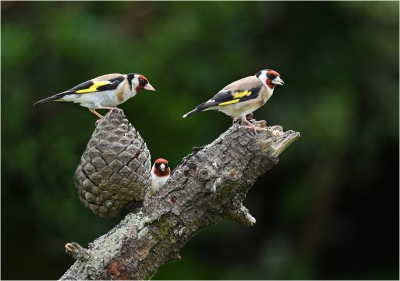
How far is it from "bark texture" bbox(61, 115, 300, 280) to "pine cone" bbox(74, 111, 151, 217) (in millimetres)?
101

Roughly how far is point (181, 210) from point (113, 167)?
35cm

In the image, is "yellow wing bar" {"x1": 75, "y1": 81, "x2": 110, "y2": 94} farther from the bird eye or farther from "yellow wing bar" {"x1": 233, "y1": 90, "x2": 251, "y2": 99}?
"yellow wing bar" {"x1": 233, "y1": 90, "x2": 251, "y2": 99}

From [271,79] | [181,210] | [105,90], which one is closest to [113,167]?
[181,210]

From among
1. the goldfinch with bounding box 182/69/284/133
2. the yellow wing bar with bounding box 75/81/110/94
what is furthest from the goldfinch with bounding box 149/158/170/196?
the yellow wing bar with bounding box 75/81/110/94

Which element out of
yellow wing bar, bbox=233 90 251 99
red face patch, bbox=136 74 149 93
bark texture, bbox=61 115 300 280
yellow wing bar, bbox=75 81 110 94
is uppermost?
yellow wing bar, bbox=75 81 110 94

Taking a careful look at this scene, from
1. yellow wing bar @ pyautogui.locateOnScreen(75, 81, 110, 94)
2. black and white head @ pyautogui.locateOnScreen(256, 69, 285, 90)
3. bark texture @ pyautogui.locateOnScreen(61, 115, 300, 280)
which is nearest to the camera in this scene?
bark texture @ pyautogui.locateOnScreen(61, 115, 300, 280)

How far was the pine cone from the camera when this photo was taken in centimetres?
240

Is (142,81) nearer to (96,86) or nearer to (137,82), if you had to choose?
(137,82)

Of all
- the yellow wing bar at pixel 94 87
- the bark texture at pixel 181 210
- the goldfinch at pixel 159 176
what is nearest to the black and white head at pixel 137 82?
the yellow wing bar at pixel 94 87

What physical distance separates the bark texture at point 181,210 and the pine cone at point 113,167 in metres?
0.10

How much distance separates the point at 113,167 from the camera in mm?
2408

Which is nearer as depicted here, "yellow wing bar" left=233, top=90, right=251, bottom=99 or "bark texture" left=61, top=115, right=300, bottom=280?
"bark texture" left=61, top=115, right=300, bottom=280

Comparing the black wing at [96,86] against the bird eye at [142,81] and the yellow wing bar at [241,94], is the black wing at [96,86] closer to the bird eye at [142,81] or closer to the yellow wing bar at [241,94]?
the bird eye at [142,81]

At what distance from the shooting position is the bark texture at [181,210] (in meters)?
2.32
